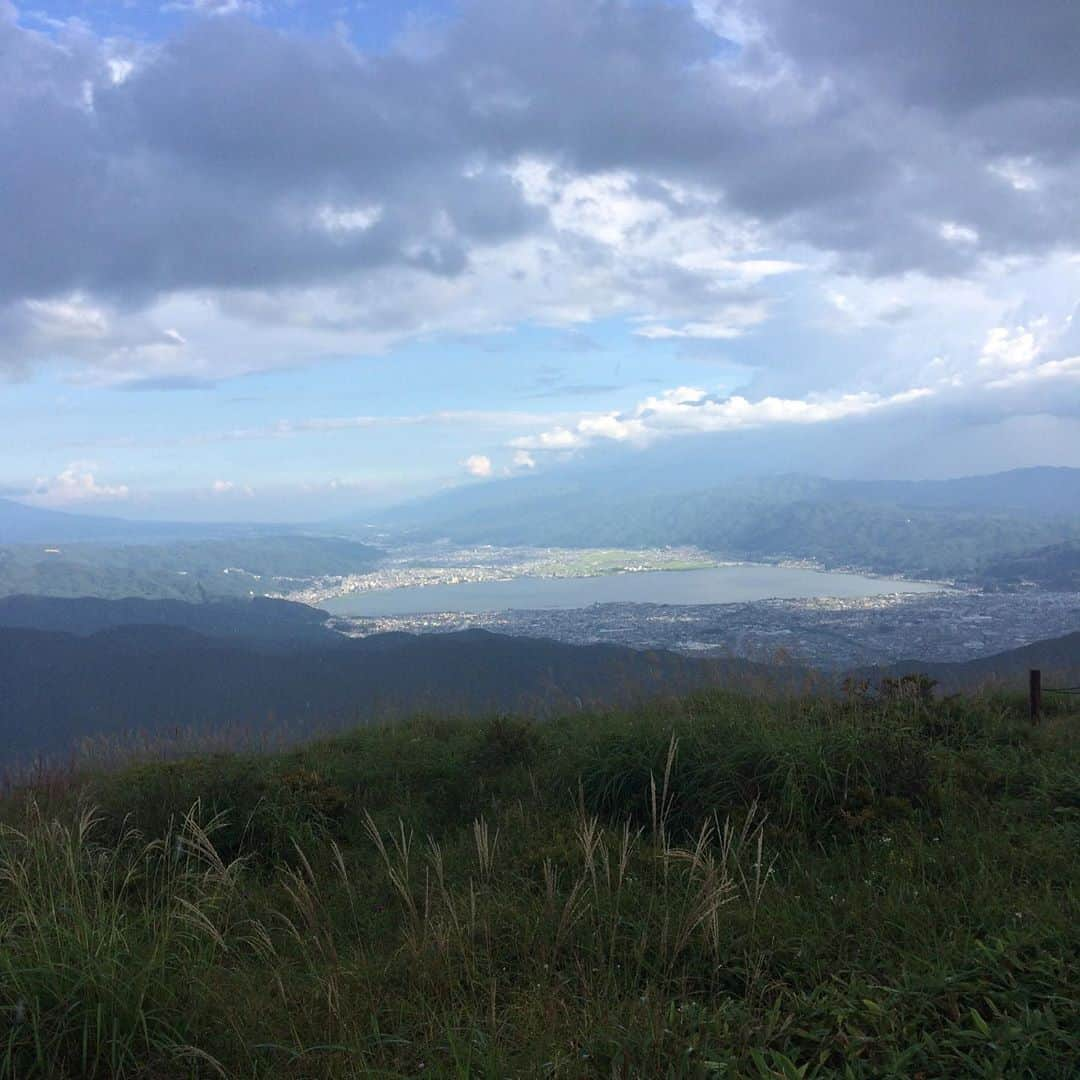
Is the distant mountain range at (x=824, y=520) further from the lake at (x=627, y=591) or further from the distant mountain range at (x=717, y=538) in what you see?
the lake at (x=627, y=591)

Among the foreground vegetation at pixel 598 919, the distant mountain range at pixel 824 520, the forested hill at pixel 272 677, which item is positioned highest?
the distant mountain range at pixel 824 520

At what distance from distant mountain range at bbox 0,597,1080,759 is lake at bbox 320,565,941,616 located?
44.5 feet

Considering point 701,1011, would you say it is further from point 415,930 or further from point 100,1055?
point 100,1055

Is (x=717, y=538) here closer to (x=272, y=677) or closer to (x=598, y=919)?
(x=272, y=677)

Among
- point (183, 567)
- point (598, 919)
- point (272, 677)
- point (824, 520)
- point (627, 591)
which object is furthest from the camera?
point (824, 520)

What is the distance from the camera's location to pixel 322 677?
22.2m

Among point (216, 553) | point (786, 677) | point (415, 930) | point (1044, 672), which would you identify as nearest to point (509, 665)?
point (786, 677)

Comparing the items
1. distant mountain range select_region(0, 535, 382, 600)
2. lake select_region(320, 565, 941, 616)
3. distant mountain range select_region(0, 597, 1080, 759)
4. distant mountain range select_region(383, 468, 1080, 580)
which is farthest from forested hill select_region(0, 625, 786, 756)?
distant mountain range select_region(383, 468, 1080, 580)

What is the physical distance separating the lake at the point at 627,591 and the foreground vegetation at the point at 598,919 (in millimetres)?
33434

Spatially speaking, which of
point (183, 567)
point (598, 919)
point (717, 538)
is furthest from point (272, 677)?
point (717, 538)

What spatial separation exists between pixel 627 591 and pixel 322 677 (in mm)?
28453

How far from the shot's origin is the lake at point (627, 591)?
42.8 meters

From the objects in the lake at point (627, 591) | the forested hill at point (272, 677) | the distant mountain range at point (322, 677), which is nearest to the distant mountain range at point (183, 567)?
the lake at point (627, 591)

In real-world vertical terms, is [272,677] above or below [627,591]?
below
